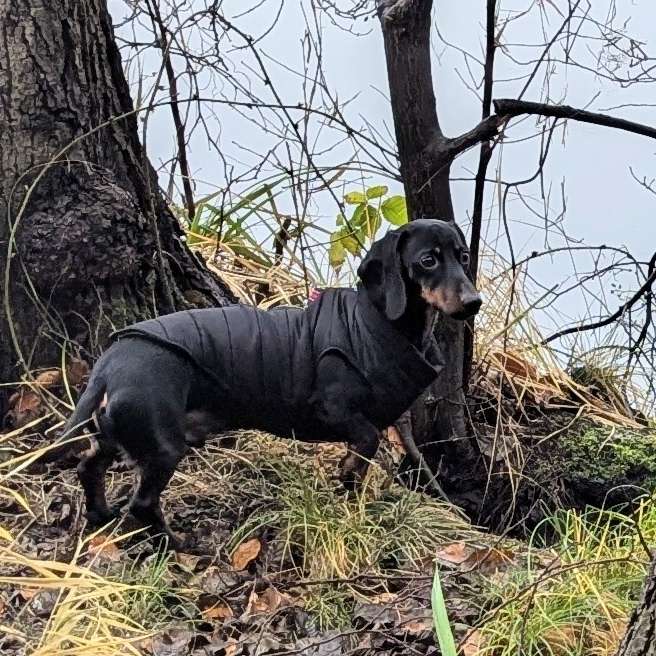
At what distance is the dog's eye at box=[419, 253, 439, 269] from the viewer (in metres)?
2.14

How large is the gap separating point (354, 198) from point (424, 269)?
123 centimetres

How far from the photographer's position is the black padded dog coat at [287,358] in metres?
2.23

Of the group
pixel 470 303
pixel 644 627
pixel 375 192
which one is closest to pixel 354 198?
pixel 375 192

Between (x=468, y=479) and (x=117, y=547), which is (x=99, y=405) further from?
(x=468, y=479)

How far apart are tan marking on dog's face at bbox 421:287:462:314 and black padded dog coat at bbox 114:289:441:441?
150mm

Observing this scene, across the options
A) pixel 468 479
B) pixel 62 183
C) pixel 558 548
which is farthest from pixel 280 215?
pixel 558 548

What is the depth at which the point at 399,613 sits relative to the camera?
202 cm

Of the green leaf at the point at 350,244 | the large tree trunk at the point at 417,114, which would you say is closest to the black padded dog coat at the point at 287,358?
the large tree trunk at the point at 417,114

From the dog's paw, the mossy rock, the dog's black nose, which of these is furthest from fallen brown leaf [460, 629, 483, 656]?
the mossy rock

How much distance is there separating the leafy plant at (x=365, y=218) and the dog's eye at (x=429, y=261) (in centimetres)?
115

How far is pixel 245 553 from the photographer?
2262 mm

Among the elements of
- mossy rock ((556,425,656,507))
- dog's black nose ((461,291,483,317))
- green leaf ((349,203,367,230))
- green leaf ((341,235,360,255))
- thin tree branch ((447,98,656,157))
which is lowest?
mossy rock ((556,425,656,507))

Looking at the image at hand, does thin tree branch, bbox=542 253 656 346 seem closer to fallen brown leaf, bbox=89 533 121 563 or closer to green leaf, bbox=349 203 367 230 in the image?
green leaf, bbox=349 203 367 230

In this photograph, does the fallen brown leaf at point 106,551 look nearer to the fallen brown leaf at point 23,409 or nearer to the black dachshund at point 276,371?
the black dachshund at point 276,371
